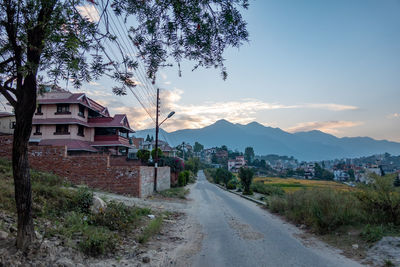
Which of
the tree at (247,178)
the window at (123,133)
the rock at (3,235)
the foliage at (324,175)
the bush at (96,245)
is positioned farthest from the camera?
the foliage at (324,175)

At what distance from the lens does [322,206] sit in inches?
354

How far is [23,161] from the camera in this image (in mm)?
4406

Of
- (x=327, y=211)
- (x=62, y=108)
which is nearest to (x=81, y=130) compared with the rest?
(x=62, y=108)

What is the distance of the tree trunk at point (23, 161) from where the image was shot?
4348 mm

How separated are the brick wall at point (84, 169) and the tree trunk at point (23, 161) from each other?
426 inches

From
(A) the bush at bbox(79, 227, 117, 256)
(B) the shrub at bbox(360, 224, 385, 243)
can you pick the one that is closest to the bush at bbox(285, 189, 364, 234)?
(B) the shrub at bbox(360, 224, 385, 243)

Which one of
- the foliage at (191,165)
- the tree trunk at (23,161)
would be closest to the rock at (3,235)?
the tree trunk at (23,161)

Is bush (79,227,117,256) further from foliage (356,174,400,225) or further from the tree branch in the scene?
foliage (356,174,400,225)

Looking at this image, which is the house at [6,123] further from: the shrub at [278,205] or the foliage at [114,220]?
the shrub at [278,205]

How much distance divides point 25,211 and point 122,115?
2900cm

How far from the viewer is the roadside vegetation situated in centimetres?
544

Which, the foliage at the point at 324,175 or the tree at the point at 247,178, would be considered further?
the foliage at the point at 324,175

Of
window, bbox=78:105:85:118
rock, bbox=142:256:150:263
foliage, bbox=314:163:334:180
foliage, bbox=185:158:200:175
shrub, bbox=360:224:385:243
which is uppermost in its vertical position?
window, bbox=78:105:85:118

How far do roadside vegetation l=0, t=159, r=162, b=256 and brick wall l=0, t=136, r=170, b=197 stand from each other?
17.0 ft
